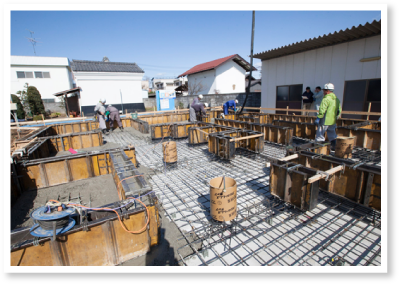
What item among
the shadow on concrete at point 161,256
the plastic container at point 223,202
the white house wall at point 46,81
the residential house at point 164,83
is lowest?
the shadow on concrete at point 161,256

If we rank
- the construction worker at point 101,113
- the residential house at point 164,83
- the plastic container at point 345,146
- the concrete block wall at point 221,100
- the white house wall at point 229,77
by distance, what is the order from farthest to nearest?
the residential house at point 164,83 → the white house wall at point 229,77 → the concrete block wall at point 221,100 → the construction worker at point 101,113 → the plastic container at point 345,146

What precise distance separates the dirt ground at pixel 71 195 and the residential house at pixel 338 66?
12.9 metres

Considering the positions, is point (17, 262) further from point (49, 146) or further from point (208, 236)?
point (49, 146)

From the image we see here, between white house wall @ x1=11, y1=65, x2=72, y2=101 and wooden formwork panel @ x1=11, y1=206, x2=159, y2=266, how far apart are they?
32625 millimetres

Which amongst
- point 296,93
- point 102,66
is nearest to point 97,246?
point 296,93

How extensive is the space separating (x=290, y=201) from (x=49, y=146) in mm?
9682

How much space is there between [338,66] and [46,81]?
34590mm

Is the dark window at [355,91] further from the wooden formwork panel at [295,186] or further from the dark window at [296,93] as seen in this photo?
the wooden formwork panel at [295,186]

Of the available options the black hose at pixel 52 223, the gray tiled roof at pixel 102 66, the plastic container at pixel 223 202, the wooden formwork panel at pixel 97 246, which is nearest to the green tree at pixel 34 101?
the gray tiled roof at pixel 102 66

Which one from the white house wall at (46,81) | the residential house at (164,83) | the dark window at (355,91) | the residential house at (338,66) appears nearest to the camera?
the residential house at (338,66)

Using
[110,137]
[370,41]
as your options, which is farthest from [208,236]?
[370,41]

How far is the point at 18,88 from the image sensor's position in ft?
85.2

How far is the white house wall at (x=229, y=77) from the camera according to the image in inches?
1131

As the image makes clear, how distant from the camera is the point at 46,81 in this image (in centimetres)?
2819
